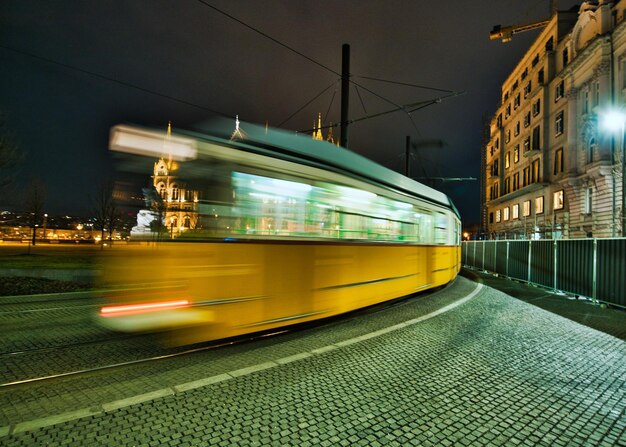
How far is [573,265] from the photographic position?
12.4 metres

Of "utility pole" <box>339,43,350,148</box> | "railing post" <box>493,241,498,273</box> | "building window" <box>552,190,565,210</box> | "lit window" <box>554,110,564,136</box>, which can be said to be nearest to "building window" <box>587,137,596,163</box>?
"building window" <box>552,190,565,210</box>

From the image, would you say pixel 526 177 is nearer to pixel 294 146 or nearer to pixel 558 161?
pixel 558 161

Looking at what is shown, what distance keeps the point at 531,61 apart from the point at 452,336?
157 ft

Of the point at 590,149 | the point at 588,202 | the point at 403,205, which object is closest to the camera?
the point at 403,205

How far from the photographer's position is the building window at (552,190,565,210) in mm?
36188

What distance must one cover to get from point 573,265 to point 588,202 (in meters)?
24.3

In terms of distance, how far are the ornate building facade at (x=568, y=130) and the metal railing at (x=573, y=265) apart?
635cm

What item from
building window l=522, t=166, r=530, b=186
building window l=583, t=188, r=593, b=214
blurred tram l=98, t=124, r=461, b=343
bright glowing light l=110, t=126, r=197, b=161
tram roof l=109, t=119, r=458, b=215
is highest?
building window l=522, t=166, r=530, b=186

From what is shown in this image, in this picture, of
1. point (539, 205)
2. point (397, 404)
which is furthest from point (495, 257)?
point (539, 205)

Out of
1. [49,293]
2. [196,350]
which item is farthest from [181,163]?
[49,293]

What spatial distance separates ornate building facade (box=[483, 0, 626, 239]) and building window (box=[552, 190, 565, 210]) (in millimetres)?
102

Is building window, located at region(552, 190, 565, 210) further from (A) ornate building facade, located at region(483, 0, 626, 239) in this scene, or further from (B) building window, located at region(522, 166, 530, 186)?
(B) building window, located at region(522, 166, 530, 186)

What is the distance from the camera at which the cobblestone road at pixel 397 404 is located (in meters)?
3.39

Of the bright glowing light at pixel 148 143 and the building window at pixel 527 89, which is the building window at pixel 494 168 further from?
the bright glowing light at pixel 148 143
